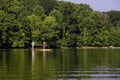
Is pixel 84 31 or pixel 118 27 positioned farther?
pixel 118 27

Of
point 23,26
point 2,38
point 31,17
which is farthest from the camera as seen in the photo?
point 31,17

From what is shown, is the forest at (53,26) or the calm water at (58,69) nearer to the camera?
the calm water at (58,69)

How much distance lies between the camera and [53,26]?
113 metres

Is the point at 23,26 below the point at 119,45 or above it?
above

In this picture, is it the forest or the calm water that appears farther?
the forest

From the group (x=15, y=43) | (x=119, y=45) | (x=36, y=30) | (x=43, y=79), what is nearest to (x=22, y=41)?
(x=15, y=43)

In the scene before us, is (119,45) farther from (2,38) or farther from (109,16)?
(2,38)

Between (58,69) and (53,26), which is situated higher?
(58,69)

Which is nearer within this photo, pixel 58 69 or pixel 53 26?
pixel 58 69

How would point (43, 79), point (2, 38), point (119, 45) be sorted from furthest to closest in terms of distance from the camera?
point (119, 45), point (2, 38), point (43, 79)

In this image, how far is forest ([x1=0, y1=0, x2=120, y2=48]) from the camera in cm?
9975

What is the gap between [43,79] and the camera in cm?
2156

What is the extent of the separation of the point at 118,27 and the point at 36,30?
49.6 meters

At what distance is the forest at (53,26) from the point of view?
9975 cm
